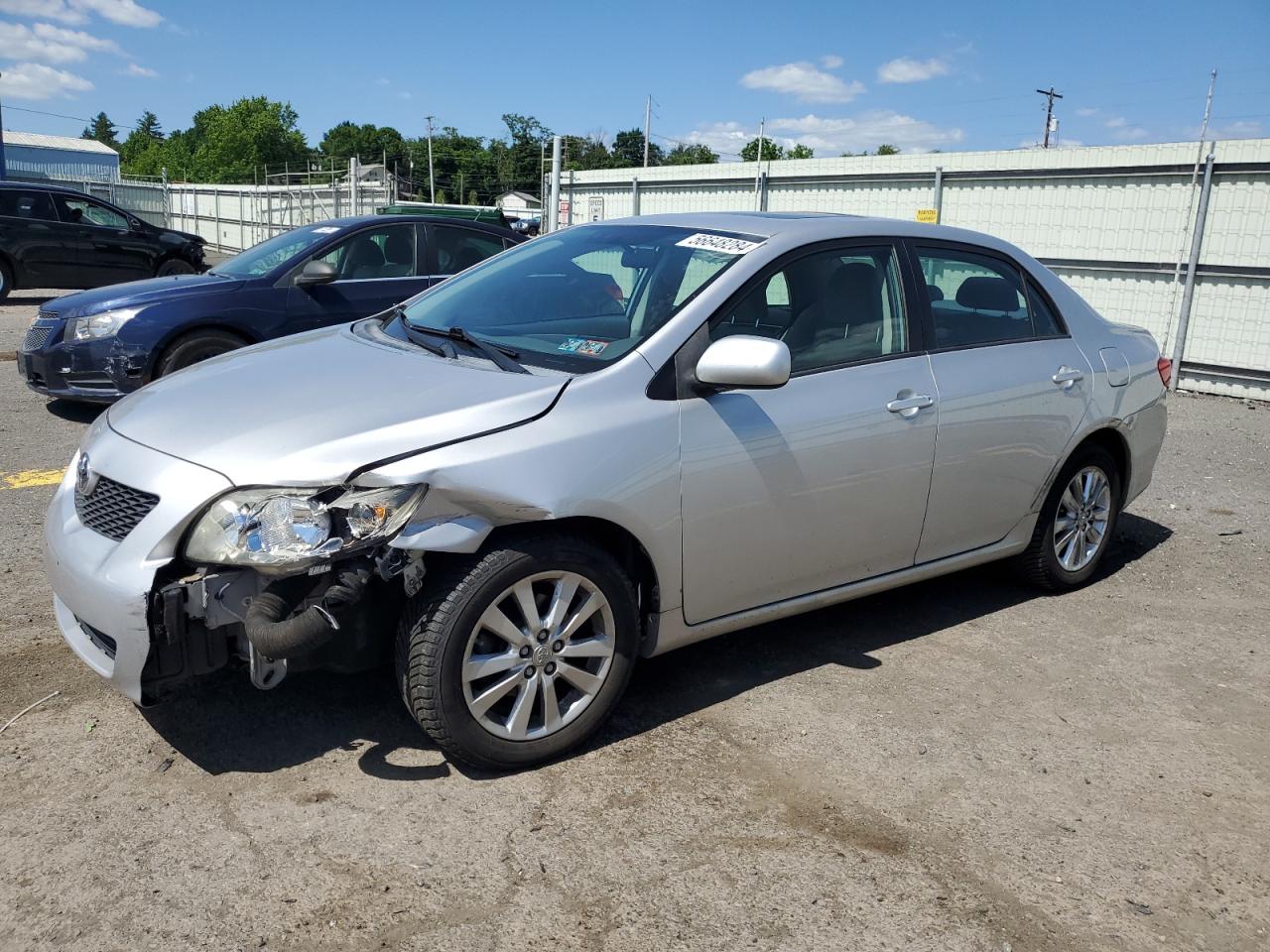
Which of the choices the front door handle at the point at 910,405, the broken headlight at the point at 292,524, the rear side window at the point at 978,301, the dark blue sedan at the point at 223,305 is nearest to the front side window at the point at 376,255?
the dark blue sedan at the point at 223,305

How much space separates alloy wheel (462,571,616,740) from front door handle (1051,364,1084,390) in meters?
2.55

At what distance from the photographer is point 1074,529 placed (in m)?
5.15

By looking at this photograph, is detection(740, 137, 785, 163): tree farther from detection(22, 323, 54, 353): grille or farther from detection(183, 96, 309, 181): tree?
detection(22, 323, 54, 353): grille

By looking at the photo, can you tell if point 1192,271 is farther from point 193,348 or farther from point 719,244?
point 193,348

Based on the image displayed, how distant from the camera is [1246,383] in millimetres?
11797

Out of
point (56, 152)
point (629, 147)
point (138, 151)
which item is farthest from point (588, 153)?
point (138, 151)

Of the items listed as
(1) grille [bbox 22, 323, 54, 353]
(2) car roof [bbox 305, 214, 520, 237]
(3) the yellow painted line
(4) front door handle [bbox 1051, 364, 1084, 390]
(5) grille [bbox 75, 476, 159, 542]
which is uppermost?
(2) car roof [bbox 305, 214, 520, 237]

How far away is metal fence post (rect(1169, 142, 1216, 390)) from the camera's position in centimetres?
1163

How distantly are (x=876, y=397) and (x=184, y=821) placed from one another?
273cm

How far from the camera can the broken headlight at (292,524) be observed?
9.62 feet

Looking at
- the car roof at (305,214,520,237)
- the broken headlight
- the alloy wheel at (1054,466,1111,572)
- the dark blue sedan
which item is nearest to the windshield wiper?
the broken headlight

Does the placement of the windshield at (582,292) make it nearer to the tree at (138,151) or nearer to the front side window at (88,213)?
the front side window at (88,213)

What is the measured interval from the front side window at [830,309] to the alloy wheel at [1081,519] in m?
1.44

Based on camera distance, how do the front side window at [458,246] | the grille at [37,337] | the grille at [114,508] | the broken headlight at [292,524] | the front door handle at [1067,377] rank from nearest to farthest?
the broken headlight at [292,524] < the grille at [114,508] < the front door handle at [1067,377] < the grille at [37,337] < the front side window at [458,246]
